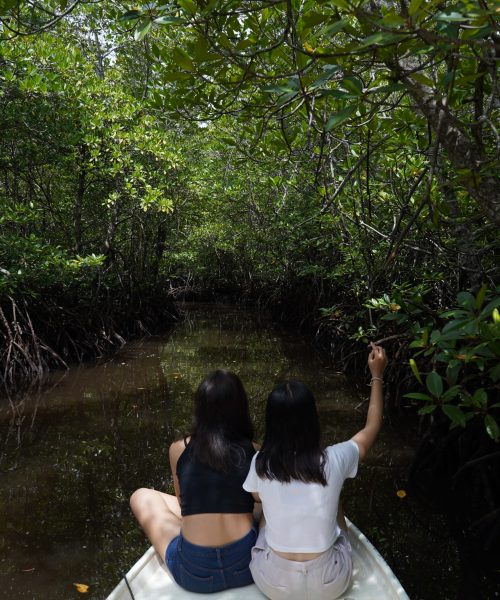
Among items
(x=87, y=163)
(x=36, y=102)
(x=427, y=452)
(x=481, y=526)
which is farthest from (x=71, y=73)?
(x=481, y=526)

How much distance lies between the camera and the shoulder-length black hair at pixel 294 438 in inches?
75.6

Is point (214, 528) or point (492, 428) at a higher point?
point (492, 428)

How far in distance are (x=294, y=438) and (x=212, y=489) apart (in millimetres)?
415

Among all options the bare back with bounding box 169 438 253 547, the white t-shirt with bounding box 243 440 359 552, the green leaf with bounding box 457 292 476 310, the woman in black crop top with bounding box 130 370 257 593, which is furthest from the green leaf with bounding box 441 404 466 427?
the bare back with bounding box 169 438 253 547

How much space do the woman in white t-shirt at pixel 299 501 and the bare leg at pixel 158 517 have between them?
56 cm

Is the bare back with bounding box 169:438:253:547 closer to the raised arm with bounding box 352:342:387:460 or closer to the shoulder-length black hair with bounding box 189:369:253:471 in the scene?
the shoulder-length black hair with bounding box 189:369:253:471

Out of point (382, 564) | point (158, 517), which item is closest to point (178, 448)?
point (158, 517)

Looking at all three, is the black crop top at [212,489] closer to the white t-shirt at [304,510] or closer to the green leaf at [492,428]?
the white t-shirt at [304,510]

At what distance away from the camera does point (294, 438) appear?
194 cm

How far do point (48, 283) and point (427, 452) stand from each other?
5727mm

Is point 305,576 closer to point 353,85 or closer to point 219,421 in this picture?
point 219,421

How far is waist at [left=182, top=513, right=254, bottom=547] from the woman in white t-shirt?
0.54 feet

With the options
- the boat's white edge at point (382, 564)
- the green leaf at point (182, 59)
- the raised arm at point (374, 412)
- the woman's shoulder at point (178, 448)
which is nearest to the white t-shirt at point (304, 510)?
the raised arm at point (374, 412)

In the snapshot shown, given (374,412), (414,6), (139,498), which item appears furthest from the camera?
(139,498)
